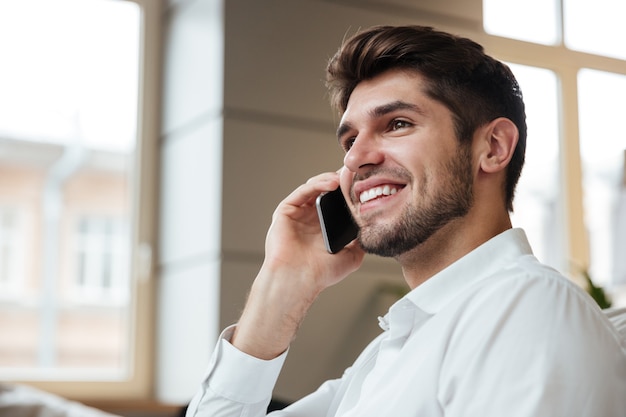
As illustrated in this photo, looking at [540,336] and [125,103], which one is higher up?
[125,103]

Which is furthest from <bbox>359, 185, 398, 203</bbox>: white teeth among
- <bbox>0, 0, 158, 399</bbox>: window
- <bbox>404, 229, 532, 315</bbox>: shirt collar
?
<bbox>0, 0, 158, 399</bbox>: window

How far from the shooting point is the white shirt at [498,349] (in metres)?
1.02

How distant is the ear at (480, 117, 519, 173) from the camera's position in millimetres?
1510

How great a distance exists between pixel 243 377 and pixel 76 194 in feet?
6.82

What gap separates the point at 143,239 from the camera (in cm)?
363

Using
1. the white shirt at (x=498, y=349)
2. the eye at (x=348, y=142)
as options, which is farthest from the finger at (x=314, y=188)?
the white shirt at (x=498, y=349)

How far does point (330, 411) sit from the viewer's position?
5.59 ft

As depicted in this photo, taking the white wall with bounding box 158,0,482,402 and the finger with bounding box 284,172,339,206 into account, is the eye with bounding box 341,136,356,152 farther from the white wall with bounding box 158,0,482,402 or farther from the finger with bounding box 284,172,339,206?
the white wall with bounding box 158,0,482,402

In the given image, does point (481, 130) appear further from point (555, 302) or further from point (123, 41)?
point (123, 41)

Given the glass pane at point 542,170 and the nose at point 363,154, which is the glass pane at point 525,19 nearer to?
the glass pane at point 542,170

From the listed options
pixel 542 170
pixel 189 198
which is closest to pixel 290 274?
pixel 189 198

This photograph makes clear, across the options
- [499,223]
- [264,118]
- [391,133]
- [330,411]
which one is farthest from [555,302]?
[264,118]

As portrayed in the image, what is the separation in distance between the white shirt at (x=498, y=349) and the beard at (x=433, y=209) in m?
0.12

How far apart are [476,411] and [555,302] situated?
0.17m
